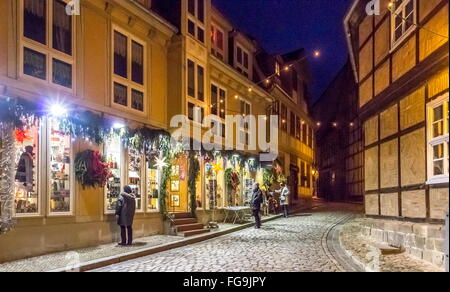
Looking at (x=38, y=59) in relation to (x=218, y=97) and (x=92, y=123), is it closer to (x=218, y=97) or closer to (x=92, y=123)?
(x=92, y=123)

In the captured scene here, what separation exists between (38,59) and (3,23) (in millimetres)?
1227

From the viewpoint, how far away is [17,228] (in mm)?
9742

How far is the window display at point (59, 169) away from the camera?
10945 millimetres

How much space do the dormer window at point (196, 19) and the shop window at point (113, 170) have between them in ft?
21.2

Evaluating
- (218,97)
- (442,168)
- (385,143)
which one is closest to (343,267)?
(442,168)

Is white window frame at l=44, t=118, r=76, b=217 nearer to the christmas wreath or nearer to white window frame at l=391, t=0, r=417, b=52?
the christmas wreath

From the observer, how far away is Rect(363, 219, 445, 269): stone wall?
27.2ft

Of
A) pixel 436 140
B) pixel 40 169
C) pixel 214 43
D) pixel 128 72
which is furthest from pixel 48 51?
pixel 214 43

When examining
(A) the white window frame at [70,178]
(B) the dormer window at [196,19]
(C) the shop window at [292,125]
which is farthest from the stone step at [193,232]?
(C) the shop window at [292,125]

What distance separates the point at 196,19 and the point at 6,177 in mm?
11027

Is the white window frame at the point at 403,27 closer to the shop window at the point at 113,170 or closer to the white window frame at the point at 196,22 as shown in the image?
the white window frame at the point at 196,22

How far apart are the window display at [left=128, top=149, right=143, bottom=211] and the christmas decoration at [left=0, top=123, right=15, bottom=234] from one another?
4569 mm

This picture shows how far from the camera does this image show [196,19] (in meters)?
17.8

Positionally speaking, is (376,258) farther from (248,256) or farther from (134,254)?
(134,254)
